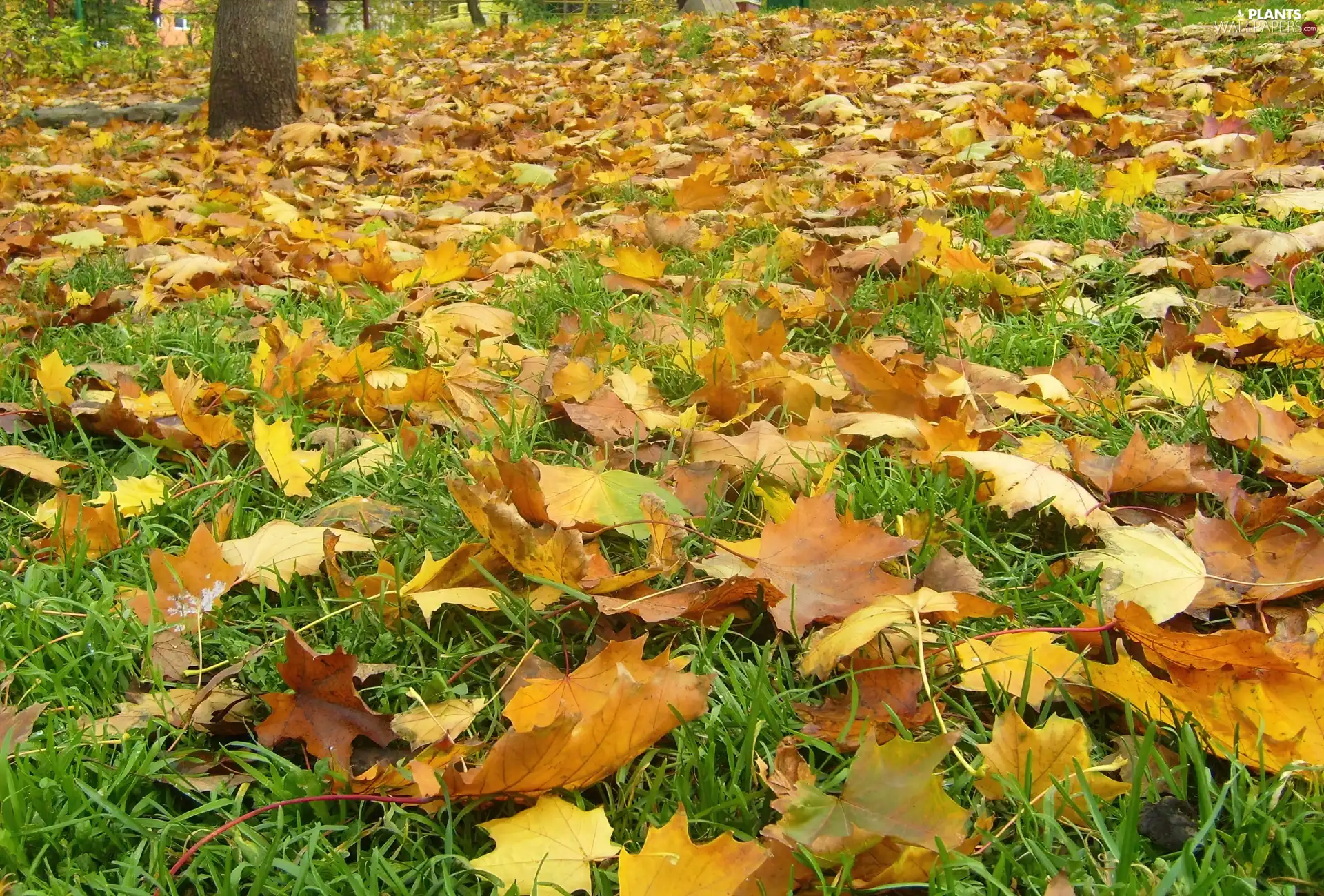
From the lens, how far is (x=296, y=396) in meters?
1.97

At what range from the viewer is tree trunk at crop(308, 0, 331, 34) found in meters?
16.5

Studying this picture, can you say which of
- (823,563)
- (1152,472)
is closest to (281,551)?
(823,563)

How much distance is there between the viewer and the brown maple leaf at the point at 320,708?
112 cm

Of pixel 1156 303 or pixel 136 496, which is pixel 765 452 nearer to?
pixel 136 496

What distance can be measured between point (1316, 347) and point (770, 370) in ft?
3.41

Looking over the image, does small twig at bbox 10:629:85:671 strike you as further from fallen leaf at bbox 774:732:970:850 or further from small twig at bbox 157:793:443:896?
fallen leaf at bbox 774:732:970:850

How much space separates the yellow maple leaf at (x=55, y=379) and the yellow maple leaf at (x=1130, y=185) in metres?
2.78

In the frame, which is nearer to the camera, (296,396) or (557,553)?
(557,553)

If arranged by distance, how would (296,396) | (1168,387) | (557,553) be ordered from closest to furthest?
1. (557,553)
2. (1168,387)
3. (296,396)

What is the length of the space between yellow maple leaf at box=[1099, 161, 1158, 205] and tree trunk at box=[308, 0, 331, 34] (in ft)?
53.2

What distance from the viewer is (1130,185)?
289 centimetres

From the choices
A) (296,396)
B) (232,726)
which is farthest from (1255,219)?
(232,726)

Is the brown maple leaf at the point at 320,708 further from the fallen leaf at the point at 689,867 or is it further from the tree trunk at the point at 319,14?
the tree trunk at the point at 319,14

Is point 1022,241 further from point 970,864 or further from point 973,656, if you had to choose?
point 970,864
